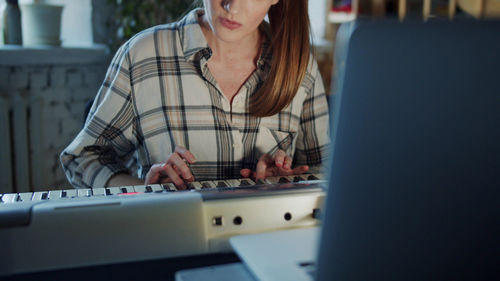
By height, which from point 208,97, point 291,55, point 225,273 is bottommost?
point 225,273

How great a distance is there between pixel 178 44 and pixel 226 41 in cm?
12

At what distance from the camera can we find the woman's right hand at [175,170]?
3.15 feet

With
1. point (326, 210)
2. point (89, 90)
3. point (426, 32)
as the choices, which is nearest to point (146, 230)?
point (326, 210)

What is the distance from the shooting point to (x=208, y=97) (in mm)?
1285

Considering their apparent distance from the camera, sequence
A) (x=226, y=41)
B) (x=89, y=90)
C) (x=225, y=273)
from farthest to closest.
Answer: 1. (x=89, y=90)
2. (x=226, y=41)
3. (x=225, y=273)

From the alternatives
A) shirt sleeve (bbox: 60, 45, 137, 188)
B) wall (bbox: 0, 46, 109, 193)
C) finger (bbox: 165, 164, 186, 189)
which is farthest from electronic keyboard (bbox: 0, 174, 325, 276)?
wall (bbox: 0, 46, 109, 193)

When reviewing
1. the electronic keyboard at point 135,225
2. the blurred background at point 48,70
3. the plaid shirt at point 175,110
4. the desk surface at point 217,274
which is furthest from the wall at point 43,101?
the desk surface at point 217,274

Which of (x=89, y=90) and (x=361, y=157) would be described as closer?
(x=361, y=157)

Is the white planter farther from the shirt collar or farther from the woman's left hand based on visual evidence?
the woman's left hand

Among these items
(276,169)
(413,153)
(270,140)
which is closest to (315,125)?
(270,140)

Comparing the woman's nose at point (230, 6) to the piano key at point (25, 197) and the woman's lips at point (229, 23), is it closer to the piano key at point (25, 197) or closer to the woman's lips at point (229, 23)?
the woman's lips at point (229, 23)

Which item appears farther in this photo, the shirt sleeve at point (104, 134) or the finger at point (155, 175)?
the shirt sleeve at point (104, 134)

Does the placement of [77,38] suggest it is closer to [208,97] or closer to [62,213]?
[208,97]

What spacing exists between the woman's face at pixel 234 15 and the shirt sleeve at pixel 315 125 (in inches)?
10.3
